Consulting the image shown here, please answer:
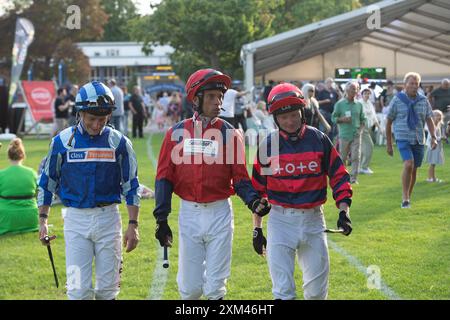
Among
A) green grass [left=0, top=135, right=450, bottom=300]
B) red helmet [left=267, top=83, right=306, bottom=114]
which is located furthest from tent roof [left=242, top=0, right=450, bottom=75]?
red helmet [left=267, top=83, right=306, bottom=114]

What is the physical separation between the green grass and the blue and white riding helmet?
1973 mm

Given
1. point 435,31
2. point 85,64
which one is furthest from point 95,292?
point 85,64

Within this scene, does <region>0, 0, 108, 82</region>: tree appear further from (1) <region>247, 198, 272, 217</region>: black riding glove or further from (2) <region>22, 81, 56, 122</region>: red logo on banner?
(1) <region>247, 198, 272, 217</region>: black riding glove

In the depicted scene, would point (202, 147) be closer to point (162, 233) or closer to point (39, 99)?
→ point (162, 233)

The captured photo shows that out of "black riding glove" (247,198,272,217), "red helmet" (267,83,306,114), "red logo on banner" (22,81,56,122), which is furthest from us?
"red logo on banner" (22,81,56,122)

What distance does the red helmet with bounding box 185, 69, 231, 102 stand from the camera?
18.7 ft

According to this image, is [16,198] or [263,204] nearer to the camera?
[263,204]

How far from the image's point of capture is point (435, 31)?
30172 millimetres

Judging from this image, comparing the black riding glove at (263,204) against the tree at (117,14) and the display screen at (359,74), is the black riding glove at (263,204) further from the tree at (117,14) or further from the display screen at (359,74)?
the tree at (117,14)

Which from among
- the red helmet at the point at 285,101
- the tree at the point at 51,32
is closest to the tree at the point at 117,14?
the tree at the point at 51,32

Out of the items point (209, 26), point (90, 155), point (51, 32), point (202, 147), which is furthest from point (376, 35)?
point (90, 155)

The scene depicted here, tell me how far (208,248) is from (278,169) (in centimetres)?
78

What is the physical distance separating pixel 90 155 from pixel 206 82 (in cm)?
101

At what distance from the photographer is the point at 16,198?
34.0 ft
